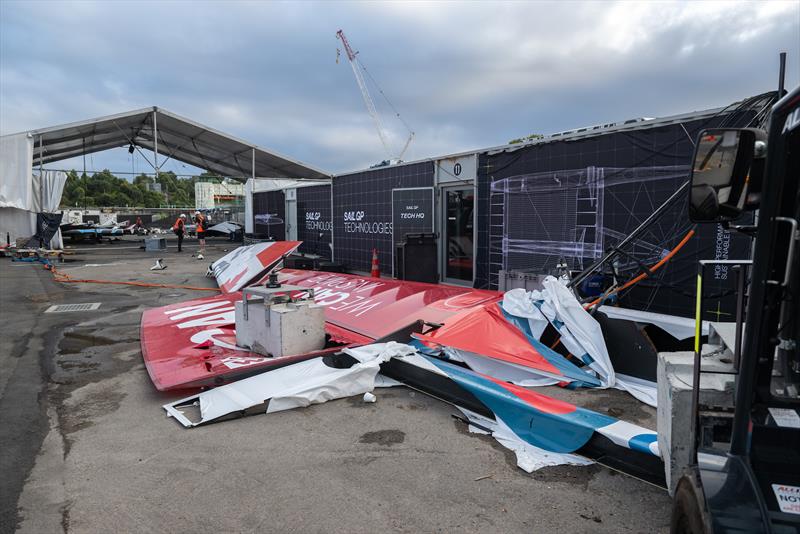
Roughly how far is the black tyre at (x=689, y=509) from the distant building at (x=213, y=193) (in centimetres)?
7838

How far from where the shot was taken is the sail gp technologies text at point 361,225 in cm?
1318

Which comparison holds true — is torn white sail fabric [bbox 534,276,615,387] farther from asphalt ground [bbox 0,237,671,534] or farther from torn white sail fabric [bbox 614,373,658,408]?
asphalt ground [bbox 0,237,671,534]

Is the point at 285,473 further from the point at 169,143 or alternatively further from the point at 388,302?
the point at 169,143

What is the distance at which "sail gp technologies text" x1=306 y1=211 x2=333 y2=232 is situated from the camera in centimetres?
1655

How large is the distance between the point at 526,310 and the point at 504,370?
0.84 m

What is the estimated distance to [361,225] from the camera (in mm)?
14305

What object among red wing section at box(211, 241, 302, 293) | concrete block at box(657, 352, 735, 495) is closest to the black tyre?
concrete block at box(657, 352, 735, 495)

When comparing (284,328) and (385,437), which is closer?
(385,437)

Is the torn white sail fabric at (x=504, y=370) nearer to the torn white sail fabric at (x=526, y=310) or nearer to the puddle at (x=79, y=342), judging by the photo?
the torn white sail fabric at (x=526, y=310)

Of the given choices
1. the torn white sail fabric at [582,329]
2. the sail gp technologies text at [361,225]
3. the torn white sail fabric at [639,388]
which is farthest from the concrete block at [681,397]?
the sail gp technologies text at [361,225]

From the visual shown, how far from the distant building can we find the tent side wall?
2542 inches

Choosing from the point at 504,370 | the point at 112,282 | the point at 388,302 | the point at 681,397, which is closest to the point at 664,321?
the point at 504,370

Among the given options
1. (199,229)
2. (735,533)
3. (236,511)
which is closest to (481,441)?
(236,511)

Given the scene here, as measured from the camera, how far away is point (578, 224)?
26.2 ft
